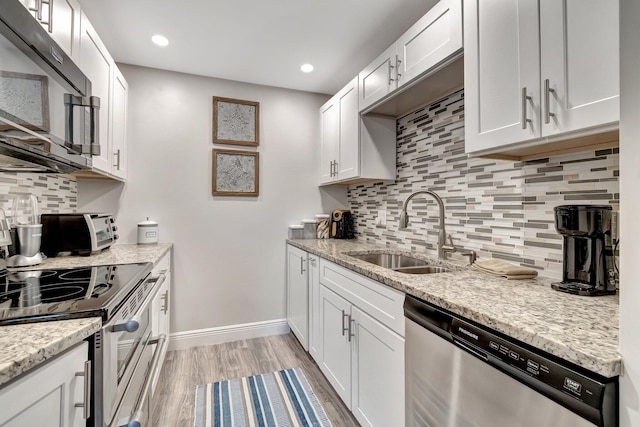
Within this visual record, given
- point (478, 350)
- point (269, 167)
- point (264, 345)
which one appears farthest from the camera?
point (269, 167)

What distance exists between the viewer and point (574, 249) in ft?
3.56

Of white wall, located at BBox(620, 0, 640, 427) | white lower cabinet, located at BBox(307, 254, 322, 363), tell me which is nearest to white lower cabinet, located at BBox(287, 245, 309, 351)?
white lower cabinet, located at BBox(307, 254, 322, 363)

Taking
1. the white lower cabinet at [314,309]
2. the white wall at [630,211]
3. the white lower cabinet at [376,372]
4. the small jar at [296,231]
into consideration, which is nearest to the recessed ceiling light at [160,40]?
the small jar at [296,231]

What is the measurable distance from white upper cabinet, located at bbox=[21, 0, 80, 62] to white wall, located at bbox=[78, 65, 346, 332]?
1.08 m

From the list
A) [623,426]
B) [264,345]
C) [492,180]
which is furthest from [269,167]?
[623,426]

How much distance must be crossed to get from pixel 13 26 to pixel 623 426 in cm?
189

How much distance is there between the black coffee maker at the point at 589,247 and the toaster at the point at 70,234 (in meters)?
2.43

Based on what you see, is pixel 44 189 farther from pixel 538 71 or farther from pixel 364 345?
pixel 538 71

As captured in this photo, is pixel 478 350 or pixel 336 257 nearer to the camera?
pixel 478 350

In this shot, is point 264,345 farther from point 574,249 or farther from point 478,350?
point 574,249

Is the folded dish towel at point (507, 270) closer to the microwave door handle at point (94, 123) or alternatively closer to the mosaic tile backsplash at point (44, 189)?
the microwave door handle at point (94, 123)

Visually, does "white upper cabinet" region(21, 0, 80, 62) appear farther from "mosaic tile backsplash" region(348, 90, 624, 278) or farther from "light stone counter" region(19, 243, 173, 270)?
"mosaic tile backsplash" region(348, 90, 624, 278)

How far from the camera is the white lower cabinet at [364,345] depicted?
1.29 meters

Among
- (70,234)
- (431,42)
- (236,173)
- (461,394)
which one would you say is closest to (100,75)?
(70,234)
